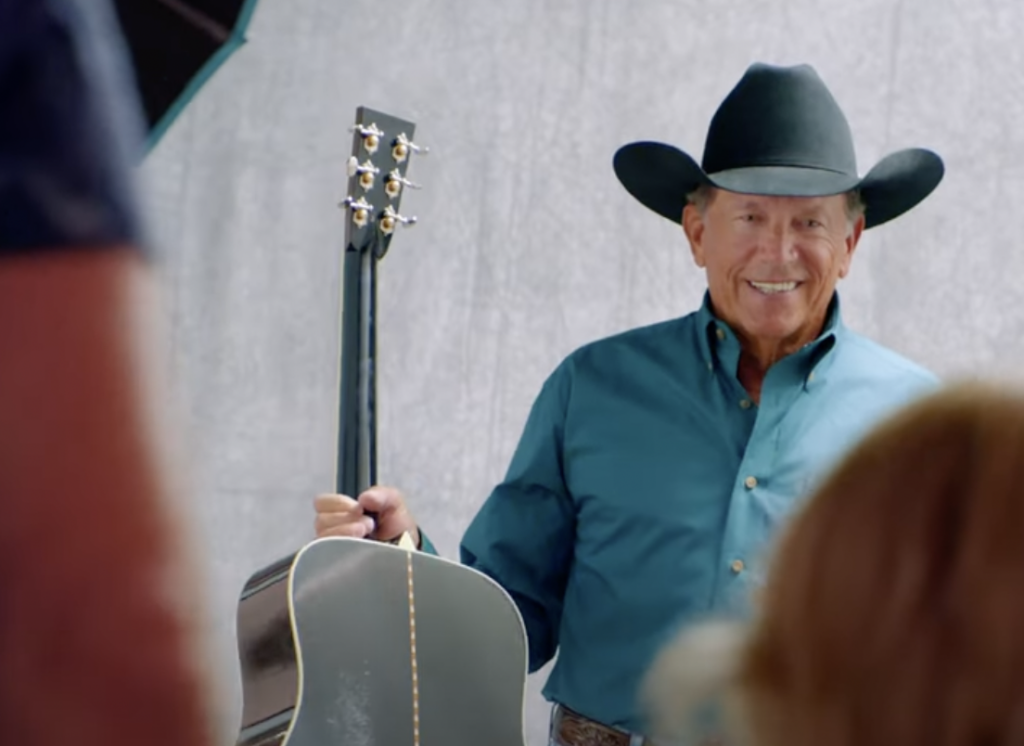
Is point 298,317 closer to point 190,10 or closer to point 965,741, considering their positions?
point 190,10

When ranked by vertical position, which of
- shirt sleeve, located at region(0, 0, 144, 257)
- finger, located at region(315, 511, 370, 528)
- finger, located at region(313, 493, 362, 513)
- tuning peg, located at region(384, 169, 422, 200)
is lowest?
finger, located at region(315, 511, 370, 528)

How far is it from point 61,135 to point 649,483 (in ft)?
6.06

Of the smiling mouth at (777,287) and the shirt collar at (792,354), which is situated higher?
the smiling mouth at (777,287)

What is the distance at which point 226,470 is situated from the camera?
10.9 feet

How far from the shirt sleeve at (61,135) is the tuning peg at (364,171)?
79.5 inches

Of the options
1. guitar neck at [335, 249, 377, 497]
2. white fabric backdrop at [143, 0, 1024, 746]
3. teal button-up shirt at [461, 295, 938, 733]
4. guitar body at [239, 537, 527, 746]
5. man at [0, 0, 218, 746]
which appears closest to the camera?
man at [0, 0, 218, 746]

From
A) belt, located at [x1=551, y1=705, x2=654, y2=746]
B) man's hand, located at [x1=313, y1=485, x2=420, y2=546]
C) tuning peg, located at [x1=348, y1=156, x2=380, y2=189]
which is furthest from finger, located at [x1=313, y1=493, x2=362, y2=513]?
tuning peg, located at [x1=348, y1=156, x2=380, y2=189]

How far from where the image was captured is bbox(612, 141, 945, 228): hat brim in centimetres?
225

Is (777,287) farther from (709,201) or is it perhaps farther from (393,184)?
(393,184)

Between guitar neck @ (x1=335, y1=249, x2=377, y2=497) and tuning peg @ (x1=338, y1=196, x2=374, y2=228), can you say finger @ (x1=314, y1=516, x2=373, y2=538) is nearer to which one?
guitar neck @ (x1=335, y1=249, x2=377, y2=497)

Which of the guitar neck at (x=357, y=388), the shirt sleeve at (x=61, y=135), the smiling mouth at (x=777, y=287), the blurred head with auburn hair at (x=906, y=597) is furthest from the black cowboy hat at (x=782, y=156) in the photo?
the shirt sleeve at (x=61, y=135)

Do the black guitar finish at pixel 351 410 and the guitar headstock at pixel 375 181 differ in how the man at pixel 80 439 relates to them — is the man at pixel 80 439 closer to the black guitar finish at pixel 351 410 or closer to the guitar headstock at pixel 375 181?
the black guitar finish at pixel 351 410

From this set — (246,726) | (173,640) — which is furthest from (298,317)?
(173,640)

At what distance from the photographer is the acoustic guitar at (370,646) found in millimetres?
1939
